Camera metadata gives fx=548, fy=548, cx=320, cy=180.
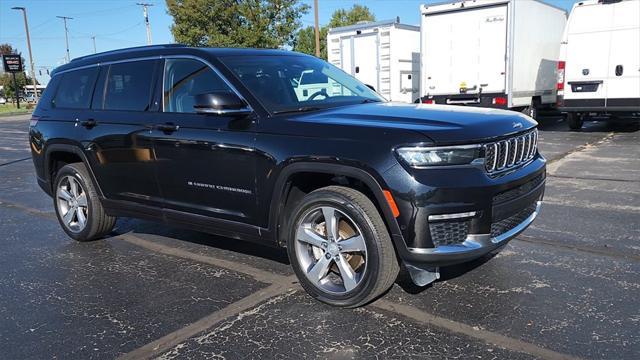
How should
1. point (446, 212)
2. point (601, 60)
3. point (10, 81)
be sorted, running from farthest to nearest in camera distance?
point (10, 81) < point (601, 60) < point (446, 212)

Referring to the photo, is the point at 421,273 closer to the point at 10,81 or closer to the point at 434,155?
the point at 434,155

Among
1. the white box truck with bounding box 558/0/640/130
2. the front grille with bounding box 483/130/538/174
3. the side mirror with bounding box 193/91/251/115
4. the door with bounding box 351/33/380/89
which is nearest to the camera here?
the front grille with bounding box 483/130/538/174

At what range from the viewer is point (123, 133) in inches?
191

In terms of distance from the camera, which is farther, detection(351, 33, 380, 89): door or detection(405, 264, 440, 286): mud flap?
detection(351, 33, 380, 89): door

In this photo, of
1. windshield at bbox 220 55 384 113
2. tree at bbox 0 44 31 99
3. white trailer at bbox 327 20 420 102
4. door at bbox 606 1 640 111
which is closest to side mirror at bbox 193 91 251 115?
windshield at bbox 220 55 384 113

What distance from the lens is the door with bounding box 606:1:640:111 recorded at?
12016 millimetres

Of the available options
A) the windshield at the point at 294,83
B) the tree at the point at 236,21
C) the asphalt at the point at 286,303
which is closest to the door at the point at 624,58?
the asphalt at the point at 286,303

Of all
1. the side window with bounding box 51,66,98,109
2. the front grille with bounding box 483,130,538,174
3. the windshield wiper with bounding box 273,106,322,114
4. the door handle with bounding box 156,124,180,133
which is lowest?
the front grille with bounding box 483,130,538,174

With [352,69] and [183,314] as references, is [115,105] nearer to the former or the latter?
[183,314]

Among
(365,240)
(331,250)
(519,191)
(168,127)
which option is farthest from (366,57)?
(365,240)

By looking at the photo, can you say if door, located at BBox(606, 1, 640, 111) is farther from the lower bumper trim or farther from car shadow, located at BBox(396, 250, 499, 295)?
the lower bumper trim

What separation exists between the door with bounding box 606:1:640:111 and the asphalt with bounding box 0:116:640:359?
7.68 meters

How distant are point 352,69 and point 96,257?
42.9ft

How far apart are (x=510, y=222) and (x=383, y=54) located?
43.8ft
